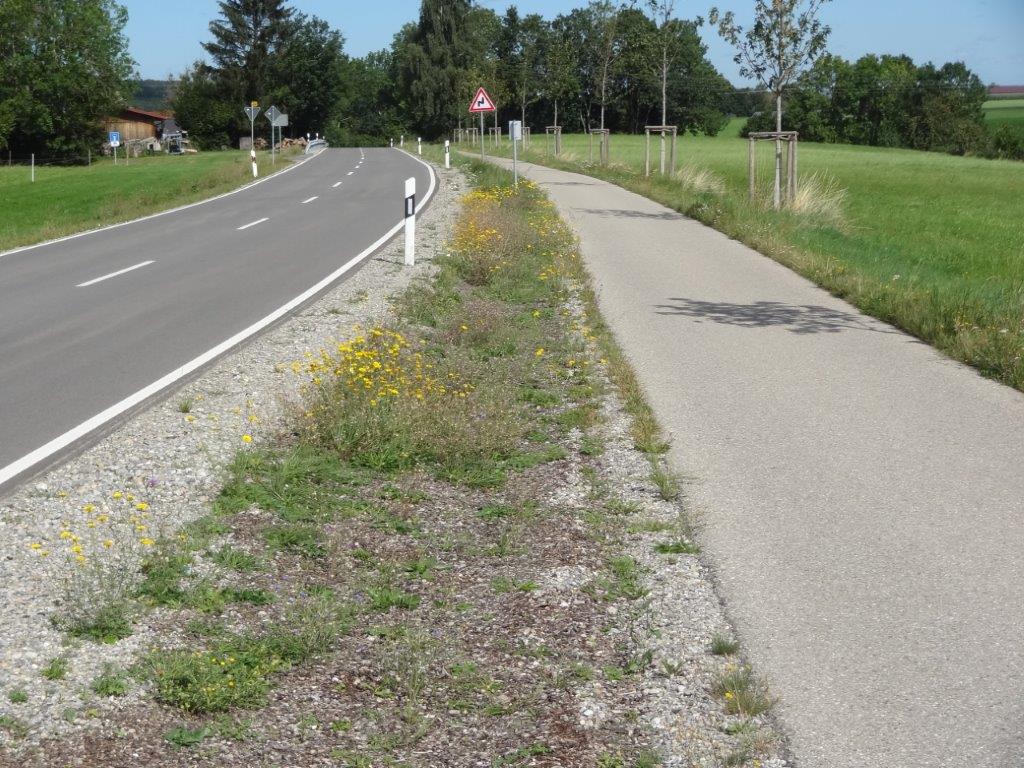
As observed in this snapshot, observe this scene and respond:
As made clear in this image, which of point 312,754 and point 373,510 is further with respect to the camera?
point 373,510

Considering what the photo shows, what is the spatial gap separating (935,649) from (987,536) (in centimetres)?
143

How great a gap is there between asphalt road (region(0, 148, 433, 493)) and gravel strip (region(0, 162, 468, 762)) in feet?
1.13

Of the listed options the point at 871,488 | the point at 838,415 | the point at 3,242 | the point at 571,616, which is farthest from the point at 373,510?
the point at 3,242

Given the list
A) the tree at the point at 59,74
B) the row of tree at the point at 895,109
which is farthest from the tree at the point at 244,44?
the row of tree at the point at 895,109

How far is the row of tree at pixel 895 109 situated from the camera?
348 ft

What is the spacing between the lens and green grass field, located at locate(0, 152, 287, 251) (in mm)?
25175

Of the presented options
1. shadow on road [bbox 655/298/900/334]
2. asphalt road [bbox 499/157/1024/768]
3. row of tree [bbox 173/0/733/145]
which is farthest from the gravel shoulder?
row of tree [bbox 173/0/733/145]

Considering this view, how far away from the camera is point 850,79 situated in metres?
114

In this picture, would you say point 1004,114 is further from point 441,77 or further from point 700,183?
point 700,183

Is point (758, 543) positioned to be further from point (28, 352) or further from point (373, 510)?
point (28, 352)

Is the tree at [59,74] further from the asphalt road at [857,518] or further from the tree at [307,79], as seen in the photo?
the asphalt road at [857,518]

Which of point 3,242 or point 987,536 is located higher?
point 3,242

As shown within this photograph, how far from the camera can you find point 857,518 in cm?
570

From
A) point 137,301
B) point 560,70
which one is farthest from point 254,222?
point 560,70
